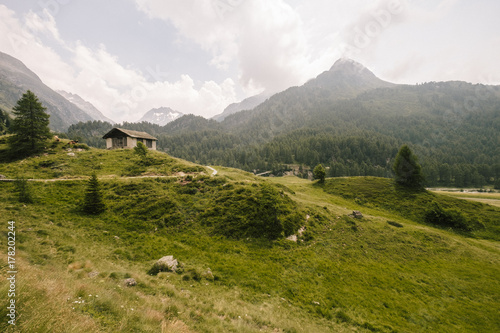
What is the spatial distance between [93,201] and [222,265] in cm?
1613

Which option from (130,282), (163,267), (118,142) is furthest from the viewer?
(118,142)

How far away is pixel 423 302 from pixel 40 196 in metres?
39.5

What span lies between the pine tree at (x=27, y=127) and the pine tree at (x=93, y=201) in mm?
29752

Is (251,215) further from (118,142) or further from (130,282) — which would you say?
(118,142)

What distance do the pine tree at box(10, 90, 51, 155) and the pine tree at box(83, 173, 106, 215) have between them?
97.6ft

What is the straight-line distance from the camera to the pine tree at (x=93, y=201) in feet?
62.9

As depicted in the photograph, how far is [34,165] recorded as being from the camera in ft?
98.7

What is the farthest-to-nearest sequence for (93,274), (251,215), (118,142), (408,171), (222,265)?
(118,142) → (408,171) → (251,215) → (222,265) → (93,274)

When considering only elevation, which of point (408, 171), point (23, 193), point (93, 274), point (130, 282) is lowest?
point (130, 282)

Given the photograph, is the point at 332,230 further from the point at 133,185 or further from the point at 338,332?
the point at 133,185

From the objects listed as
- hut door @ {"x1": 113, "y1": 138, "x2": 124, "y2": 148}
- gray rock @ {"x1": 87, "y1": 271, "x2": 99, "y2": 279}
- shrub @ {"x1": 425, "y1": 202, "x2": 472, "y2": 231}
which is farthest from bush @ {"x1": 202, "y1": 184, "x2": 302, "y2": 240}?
hut door @ {"x1": 113, "y1": 138, "x2": 124, "y2": 148}

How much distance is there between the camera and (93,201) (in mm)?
19453

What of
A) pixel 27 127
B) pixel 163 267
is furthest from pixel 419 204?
pixel 27 127

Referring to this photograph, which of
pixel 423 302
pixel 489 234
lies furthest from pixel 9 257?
pixel 489 234
